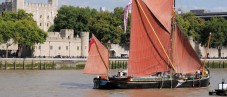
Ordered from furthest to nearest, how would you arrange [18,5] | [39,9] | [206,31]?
[206,31] < [39,9] < [18,5]

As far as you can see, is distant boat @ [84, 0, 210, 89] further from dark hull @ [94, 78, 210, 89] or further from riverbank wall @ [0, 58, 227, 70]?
riverbank wall @ [0, 58, 227, 70]

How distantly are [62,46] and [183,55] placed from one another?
5331 centimetres

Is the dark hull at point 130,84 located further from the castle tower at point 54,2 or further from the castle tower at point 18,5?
the castle tower at point 54,2

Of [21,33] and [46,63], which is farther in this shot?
[21,33]

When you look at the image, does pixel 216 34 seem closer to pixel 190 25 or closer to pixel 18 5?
pixel 190 25

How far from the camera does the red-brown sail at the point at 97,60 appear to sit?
58.3 metres

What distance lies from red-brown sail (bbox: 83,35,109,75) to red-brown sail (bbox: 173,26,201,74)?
5767 mm

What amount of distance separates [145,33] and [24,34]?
46614mm

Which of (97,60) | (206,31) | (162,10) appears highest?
(206,31)

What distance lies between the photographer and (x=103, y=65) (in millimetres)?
58469

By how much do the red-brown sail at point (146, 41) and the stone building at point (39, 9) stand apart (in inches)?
2809

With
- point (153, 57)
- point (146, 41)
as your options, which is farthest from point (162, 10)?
point (153, 57)

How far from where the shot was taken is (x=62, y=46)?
11106 centimetres

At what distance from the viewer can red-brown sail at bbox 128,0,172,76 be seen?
56.2 m
